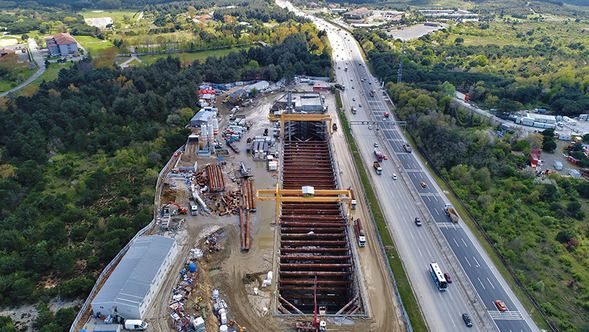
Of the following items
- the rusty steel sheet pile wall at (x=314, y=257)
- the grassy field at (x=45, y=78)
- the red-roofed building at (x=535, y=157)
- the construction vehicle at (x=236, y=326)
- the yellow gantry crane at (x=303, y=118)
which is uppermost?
the grassy field at (x=45, y=78)

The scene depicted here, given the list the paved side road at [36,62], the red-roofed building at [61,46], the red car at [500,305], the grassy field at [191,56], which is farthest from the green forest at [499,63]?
the paved side road at [36,62]

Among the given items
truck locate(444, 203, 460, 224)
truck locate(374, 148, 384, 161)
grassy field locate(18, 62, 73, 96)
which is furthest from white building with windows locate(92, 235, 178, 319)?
grassy field locate(18, 62, 73, 96)

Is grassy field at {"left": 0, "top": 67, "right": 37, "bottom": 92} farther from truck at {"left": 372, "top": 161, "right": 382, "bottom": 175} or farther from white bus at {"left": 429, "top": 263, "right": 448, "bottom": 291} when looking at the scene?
white bus at {"left": 429, "top": 263, "right": 448, "bottom": 291}

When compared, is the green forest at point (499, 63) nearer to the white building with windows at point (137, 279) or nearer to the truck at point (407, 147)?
the truck at point (407, 147)

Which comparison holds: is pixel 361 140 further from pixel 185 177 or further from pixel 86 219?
pixel 86 219

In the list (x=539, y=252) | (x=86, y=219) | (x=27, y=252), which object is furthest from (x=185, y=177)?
(x=539, y=252)

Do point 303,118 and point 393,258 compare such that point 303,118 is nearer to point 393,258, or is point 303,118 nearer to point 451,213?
point 451,213
